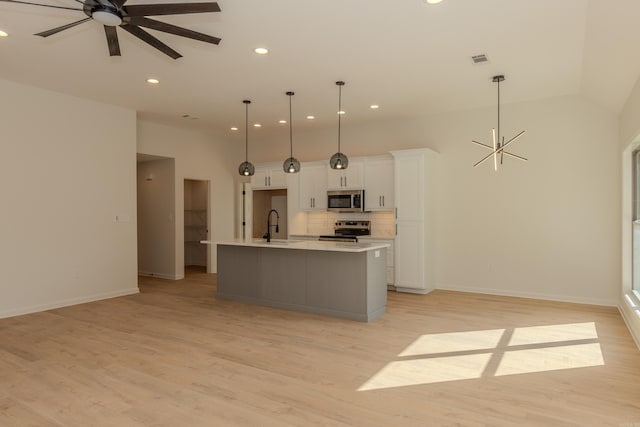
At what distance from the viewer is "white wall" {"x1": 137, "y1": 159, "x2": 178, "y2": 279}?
27.4 ft

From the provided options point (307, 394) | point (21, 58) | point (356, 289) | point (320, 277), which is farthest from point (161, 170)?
point (307, 394)

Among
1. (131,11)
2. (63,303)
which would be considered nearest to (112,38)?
(131,11)

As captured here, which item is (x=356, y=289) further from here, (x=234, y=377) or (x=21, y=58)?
(x=21, y=58)

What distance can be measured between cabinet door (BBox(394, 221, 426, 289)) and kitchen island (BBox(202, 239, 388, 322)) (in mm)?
1337

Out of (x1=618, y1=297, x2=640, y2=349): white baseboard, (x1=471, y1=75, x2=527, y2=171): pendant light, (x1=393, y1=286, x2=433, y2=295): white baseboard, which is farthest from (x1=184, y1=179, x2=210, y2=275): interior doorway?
(x1=618, y1=297, x2=640, y2=349): white baseboard

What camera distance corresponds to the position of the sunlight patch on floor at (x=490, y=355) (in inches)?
133

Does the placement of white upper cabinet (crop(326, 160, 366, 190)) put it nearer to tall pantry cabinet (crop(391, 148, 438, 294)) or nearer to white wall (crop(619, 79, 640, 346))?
tall pantry cabinet (crop(391, 148, 438, 294))

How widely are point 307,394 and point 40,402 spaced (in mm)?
1940

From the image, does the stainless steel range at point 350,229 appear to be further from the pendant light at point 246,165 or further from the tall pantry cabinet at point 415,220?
the pendant light at point 246,165

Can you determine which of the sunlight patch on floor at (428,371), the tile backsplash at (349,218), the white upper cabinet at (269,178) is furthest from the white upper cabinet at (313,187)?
the sunlight patch on floor at (428,371)

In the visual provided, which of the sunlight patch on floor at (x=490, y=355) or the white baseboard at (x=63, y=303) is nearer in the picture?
the sunlight patch on floor at (x=490, y=355)

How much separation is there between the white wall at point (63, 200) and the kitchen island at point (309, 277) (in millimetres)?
1929

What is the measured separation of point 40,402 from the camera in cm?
293

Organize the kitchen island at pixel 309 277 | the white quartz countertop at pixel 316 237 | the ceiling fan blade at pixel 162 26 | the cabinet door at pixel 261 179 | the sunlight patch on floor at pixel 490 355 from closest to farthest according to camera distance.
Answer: the ceiling fan blade at pixel 162 26 → the sunlight patch on floor at pixel 490 355 → the kitchen island at pixel 309 277 → the white quartz countertop at pixel 316 237 → the cabinet door at pixel 261 179
